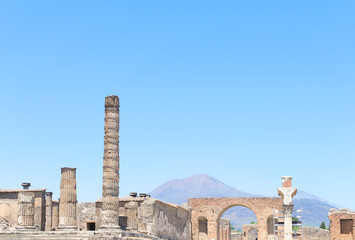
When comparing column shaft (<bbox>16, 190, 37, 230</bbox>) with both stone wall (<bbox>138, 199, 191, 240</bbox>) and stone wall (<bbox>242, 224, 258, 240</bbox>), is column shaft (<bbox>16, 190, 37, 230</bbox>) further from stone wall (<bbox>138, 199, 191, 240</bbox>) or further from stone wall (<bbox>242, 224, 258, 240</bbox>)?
stone wall (<bbox>242, 224, 258, 240</bbox>)

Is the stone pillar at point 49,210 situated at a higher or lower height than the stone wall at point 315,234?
higher

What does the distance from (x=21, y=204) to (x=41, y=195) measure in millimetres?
4110

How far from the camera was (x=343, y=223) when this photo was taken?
37.5m

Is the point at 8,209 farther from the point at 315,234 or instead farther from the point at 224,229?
the point at 224,229

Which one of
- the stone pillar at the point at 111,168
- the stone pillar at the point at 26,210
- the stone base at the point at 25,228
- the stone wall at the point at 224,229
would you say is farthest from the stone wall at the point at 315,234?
the stone base at the point at 25,228

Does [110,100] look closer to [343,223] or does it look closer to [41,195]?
[41,195]

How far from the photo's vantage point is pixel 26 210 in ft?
98.7

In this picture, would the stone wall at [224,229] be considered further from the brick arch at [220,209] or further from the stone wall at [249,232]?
the brick arch at [220,209]

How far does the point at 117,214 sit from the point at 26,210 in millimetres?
5684

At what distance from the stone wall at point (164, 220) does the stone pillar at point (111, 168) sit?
→ 208 inches

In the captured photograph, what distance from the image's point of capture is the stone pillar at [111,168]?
87.3 ft

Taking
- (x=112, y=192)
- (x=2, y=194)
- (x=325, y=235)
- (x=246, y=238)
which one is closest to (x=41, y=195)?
(x=2, y=194)

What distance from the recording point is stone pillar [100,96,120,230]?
26.6 metres

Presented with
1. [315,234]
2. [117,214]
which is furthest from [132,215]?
[315,234]
